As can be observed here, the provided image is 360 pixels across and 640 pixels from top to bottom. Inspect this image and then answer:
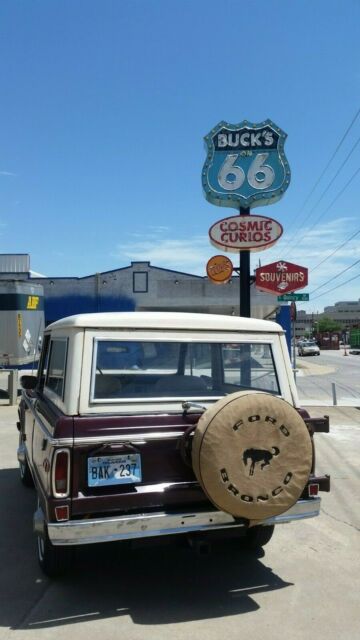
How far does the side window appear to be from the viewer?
13.0 ft

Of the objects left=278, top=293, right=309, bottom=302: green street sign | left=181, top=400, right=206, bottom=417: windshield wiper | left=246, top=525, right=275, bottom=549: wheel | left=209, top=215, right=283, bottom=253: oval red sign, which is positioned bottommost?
left=246, top=525, right=275, bottom=549: wheel

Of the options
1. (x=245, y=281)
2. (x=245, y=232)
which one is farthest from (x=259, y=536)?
(x=245, y=232)

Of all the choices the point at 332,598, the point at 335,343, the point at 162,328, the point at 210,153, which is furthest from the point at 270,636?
the point at 335,343

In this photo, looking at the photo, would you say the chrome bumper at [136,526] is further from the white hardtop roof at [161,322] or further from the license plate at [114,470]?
the white hardtop roof at [161,322]

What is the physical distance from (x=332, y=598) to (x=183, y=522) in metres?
1.14

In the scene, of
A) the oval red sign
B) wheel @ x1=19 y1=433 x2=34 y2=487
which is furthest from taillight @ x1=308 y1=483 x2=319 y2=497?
the oval red sign

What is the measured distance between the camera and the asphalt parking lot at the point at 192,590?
3.18 m

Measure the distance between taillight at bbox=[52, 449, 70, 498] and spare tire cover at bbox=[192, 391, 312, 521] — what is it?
2.49ft

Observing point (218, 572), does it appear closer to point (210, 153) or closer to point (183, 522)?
point (183, 522)

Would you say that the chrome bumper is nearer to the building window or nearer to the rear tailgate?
the rear tailgate

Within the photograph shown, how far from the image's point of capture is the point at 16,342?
14.8m

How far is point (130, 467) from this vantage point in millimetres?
3406

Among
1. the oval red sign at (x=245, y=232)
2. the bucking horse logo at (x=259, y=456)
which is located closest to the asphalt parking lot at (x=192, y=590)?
the bucking horse logo at (x=259, y=456)

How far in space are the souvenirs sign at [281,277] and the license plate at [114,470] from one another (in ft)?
35.1
